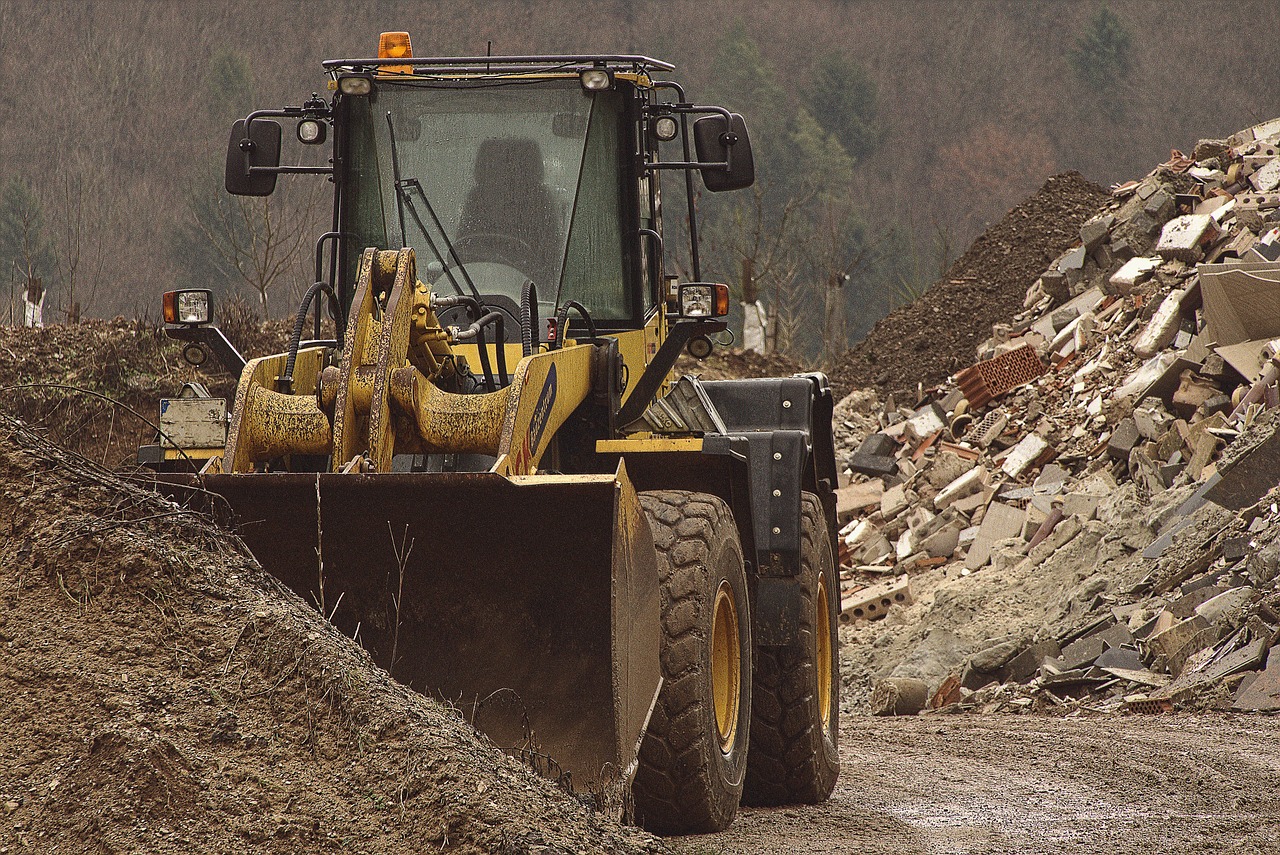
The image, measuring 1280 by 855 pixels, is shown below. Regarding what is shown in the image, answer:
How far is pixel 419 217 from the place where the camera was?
644cm

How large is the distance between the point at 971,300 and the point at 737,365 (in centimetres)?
318

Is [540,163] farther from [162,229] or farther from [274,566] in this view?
[162,229]

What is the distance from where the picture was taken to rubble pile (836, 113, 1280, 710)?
35.6 feet

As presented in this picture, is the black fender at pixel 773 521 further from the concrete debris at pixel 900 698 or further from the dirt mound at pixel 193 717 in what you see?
the concrete debris at pixel 900 698

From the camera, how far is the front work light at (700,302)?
6.31m

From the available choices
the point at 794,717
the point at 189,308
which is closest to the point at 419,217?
the point at 189,308

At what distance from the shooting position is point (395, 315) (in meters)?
5.22

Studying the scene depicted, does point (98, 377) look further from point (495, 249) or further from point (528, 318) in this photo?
point (528, 318)

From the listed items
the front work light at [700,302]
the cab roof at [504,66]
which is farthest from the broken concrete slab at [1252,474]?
the cab roof at [504,66]

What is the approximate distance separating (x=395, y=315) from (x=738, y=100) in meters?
65.6

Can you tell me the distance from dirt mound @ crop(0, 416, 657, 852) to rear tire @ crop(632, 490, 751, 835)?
3.05 feet

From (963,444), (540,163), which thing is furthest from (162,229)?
(540,163)

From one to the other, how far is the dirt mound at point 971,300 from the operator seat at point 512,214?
13028 mm

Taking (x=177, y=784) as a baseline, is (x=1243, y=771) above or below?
below
